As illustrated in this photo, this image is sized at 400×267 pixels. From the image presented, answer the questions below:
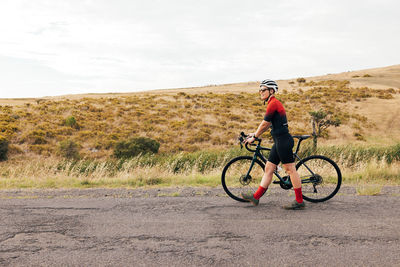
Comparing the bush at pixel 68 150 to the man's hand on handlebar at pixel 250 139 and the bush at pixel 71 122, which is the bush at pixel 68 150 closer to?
the bush at pixel 71 122

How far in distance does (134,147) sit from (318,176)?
66.4ft

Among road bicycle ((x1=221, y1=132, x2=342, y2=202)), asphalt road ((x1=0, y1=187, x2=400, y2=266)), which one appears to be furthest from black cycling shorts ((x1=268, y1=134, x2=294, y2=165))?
asphalt road ((x1=0, y1=187, x2=400, y2=266))

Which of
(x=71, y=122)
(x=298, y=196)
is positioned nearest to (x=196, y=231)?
(x=298, y=196)

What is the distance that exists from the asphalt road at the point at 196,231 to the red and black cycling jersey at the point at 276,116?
4.33ft

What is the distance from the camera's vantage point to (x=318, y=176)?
6398 mm

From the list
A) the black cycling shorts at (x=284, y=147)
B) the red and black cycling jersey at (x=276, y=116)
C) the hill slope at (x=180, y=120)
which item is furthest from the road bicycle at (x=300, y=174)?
the hill slope at (x=180, y=120)

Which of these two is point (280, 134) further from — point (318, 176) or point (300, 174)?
point (318, 176)

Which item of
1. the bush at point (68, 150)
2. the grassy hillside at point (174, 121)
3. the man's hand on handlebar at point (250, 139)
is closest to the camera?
the man's hand on handlebar at point (250, 139)

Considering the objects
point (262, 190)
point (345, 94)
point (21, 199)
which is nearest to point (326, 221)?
point (262, 190)

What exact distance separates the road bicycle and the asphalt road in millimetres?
261

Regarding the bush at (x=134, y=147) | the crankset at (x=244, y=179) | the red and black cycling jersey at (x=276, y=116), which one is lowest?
the bush at (x=134, y=147)

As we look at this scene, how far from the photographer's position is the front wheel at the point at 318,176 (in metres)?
6.34

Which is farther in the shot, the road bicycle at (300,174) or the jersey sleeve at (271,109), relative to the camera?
the road bicycle at (300,174)

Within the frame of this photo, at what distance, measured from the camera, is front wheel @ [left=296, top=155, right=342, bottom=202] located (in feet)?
20.8
